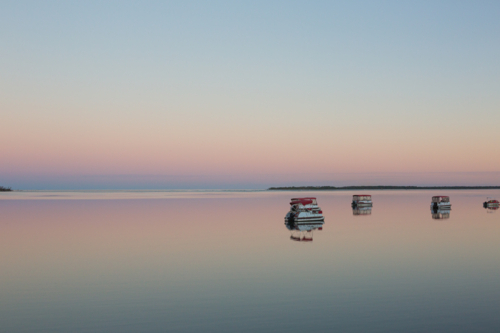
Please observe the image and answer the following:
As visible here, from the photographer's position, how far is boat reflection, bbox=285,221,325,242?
51125mm

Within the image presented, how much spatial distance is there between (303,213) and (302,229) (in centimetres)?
780

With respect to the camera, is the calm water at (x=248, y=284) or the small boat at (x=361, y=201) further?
the small boat at (x=361, y=201)

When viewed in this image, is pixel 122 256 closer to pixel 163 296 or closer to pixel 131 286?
pixel 131 286

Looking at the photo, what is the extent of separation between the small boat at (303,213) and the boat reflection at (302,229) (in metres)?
0.65

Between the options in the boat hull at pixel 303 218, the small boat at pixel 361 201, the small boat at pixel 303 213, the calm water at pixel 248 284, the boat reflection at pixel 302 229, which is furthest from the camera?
the small boat at pixel 361 201

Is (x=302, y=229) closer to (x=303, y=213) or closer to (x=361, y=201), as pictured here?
(x=303, y=213)

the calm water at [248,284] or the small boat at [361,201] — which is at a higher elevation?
the small boat at [361,201]

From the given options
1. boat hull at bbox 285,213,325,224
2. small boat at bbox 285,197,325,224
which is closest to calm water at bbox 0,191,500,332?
boat hull at bbox 285,213,325,224

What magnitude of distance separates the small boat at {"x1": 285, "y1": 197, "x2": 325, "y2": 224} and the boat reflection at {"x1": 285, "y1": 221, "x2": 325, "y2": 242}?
0.65 meters

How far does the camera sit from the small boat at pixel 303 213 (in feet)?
225

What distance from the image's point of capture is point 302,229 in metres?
61.9

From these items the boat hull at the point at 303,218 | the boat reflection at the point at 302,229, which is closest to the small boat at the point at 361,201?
the boat hull at the point at 303,218

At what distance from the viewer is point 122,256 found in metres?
36.9

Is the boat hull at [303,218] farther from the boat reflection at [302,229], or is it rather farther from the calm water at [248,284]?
the calm water at [248,284]
